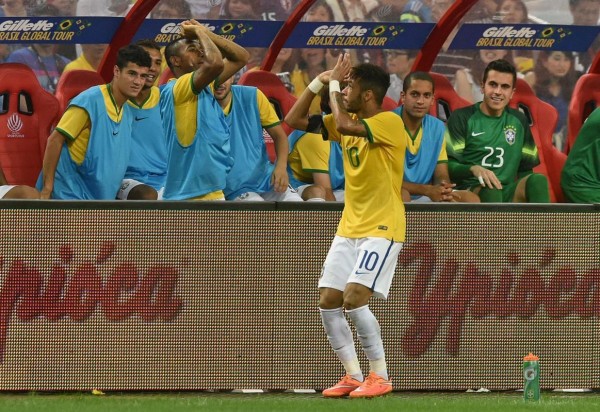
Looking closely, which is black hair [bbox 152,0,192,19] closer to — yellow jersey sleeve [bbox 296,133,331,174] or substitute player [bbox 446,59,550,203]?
yellow jersey sleeve [bbox 296,133,331,174]

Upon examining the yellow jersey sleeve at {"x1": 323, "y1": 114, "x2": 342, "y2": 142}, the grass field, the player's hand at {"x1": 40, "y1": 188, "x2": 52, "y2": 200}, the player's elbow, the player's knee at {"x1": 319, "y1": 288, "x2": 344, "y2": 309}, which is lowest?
the grass field

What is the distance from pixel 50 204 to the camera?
860 centimetres

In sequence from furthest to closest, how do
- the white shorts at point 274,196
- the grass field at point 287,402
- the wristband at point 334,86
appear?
the white shorts at point 274,196
the wristband at point 334,86
the grass field at point 287,402

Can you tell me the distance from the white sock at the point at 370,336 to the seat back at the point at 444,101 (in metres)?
4.04

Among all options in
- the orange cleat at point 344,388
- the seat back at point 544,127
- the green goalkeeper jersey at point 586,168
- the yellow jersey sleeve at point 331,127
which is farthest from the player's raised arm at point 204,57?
the seat back at point 544,127

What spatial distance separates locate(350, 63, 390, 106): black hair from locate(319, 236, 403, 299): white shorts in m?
0.81

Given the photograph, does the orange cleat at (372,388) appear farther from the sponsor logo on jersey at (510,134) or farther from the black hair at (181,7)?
Result: the black hair at (181,7)

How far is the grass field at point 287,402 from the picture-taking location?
784cm

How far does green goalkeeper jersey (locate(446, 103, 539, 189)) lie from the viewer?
10.7 metres

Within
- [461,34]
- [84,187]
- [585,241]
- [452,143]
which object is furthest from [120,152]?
[461,34]

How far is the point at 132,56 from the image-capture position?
9.91 meters

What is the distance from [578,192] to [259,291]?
117 inches

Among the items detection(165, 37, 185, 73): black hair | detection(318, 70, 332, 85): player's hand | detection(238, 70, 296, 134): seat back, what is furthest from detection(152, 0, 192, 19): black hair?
detection(318, 70, 332, 85): player's hand

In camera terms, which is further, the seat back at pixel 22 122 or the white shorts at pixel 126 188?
the seat back at pixel 22 122
